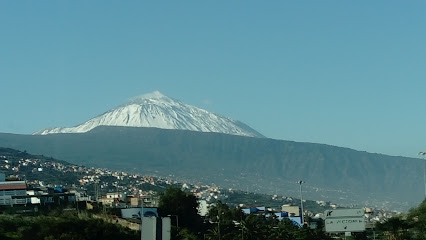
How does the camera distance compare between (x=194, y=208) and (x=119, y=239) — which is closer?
(x=119, y=239)

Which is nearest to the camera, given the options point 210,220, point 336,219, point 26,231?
point 336,219

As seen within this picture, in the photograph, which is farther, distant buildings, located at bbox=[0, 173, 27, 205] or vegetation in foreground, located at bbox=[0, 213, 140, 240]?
distant buildings, located at bbox=[0, 173, 27, 205]

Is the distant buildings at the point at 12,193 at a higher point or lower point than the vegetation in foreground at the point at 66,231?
higher

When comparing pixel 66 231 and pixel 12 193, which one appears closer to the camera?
pixel 66 231

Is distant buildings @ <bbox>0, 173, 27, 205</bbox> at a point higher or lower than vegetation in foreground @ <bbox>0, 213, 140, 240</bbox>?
higher

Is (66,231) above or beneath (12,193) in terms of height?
beneath

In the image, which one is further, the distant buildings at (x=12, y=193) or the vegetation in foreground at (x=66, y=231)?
the distant buildings at (x=12, y=193)

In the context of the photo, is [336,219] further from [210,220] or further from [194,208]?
[210,220]

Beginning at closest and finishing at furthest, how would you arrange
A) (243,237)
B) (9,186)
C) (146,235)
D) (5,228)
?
(146,235), (5,228), (243,237), (9,186)

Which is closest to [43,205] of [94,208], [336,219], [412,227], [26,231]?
[94,208]
